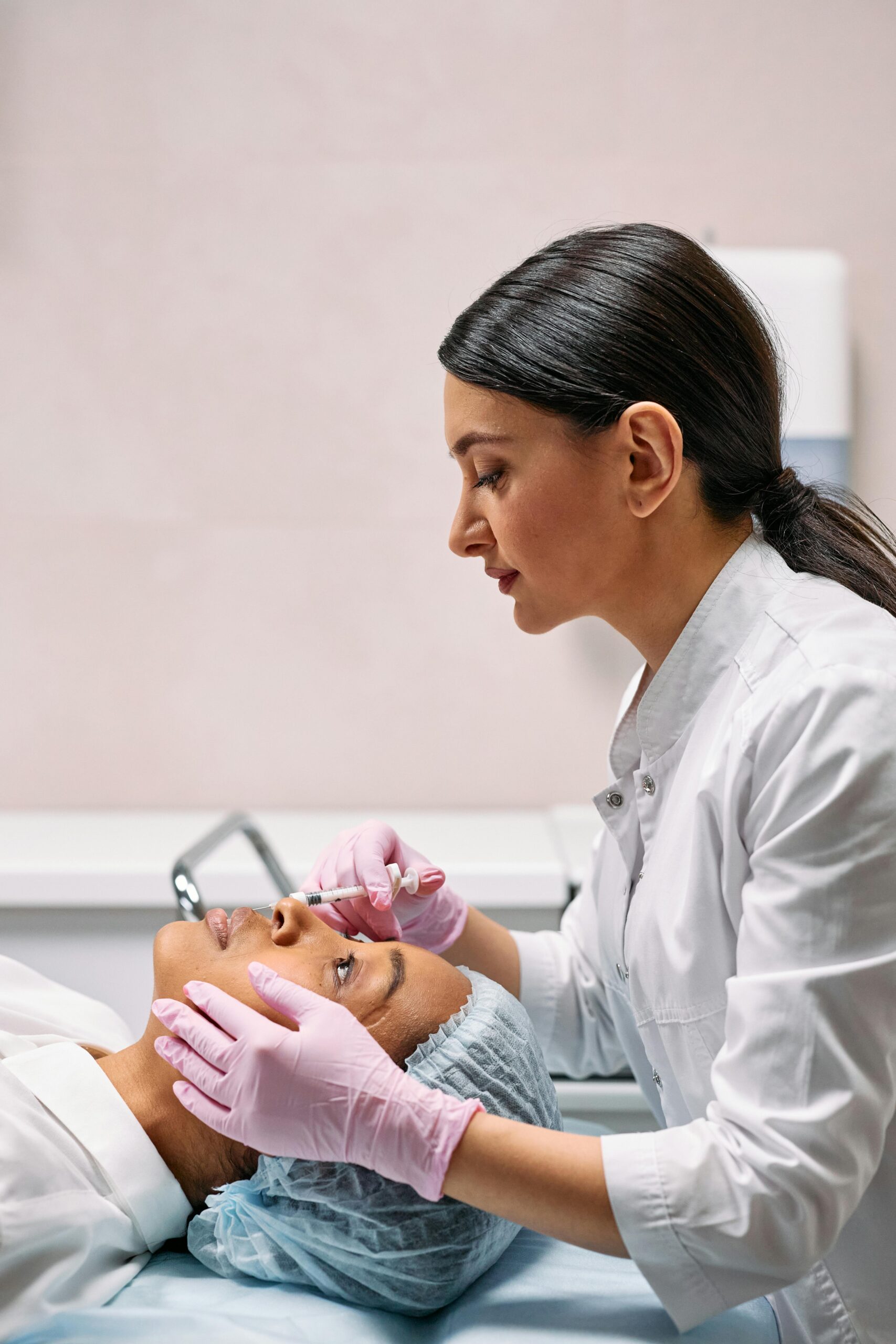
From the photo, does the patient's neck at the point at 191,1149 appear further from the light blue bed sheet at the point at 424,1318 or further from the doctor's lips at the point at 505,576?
the doctor's lips at the point at 505,576

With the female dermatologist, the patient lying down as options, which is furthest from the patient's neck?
the female dermatologist

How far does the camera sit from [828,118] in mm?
2070

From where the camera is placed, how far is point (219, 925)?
47.5 inches

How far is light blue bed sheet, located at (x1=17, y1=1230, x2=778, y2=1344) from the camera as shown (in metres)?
0.92

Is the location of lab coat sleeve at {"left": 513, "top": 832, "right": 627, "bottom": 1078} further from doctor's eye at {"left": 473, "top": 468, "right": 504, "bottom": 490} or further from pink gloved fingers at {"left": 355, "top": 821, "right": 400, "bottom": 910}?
doctor's eye at {"left": 473, "top": 468, "right": 504, "bottom": 490}

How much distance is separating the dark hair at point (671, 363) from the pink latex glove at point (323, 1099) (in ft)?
2.02

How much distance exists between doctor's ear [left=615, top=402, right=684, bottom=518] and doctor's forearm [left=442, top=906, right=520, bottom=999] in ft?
2.00

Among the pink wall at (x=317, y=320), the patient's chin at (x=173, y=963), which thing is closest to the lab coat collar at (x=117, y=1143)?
the patient's chin at (x=173, y=963)

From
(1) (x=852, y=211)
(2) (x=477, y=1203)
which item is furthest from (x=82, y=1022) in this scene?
(1) (x=852, y=211)

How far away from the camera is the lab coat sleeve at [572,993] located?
1.38 metres

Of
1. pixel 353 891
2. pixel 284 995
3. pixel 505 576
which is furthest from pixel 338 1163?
pixel 505 576

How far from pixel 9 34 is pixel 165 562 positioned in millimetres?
1061

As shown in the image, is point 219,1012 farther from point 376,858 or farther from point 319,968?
point 376,858

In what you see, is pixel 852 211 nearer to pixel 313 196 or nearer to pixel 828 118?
pixel 828 118
